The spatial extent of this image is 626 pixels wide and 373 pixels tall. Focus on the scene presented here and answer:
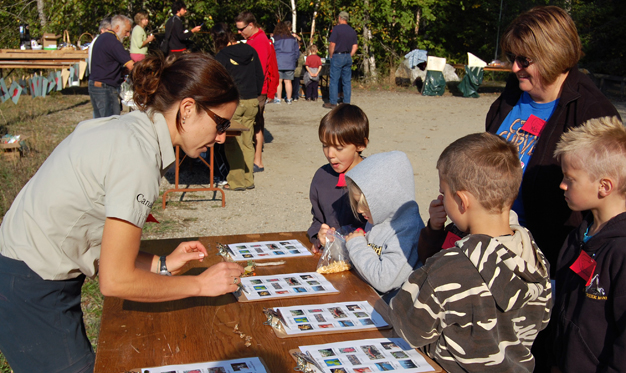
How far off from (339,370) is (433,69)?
14.6 meters

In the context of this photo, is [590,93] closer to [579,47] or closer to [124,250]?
[579,47]

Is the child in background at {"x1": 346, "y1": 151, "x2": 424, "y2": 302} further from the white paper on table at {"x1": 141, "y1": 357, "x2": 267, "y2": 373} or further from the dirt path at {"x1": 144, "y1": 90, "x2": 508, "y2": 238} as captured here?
the dirt path at {"x1": 144, "y1": 90, "x2": 508, "y2": 238}

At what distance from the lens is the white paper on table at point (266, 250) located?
2.67 metres

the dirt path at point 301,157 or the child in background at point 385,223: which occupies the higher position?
the child in background at point 385,223

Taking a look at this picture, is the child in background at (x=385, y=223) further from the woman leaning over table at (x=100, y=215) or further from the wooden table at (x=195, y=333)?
the woman leaning over table at (x=100, y=215)

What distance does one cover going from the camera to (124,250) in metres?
1.63

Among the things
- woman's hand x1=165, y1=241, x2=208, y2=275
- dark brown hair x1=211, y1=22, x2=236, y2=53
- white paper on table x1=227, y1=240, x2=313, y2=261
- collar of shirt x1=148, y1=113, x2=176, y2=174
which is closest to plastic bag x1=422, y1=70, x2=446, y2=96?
dark brown hair x1=211, y1=22, x2=236, y2=53

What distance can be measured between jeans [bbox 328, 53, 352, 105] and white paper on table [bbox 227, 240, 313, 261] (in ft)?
32.3

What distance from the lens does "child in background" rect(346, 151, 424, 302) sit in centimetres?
235

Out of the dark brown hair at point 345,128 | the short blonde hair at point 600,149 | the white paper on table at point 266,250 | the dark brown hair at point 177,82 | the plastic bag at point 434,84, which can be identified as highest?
the dark brown hair at point 177,82

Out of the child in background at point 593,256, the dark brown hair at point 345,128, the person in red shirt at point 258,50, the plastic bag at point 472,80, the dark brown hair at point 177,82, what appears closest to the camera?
the dark brown hair at point 177,82

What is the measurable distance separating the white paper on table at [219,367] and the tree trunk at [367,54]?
51.6 ft

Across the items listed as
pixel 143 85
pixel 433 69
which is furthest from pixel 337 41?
pixel 143 85

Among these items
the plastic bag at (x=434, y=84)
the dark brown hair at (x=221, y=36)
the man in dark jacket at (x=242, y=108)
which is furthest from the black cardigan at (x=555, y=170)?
the plastic bag at (x=434, y=84)
